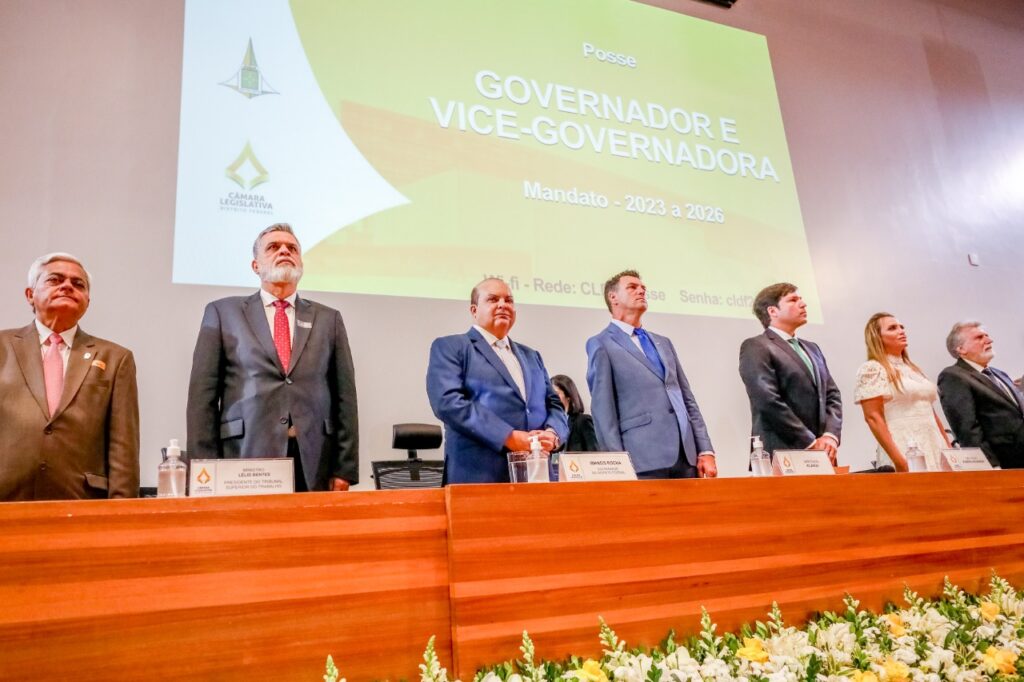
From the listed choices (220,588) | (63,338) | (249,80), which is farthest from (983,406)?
(63,338)

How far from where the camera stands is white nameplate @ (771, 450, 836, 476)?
5.34ft

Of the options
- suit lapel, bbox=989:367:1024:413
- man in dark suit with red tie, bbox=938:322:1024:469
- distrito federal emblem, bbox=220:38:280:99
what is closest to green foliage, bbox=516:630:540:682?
distrito federal emblem, bbox=220:38:280:99

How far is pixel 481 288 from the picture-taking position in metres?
2.46

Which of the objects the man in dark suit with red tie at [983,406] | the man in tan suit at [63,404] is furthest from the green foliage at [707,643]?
the man in dark suit with red tie at [983,406]

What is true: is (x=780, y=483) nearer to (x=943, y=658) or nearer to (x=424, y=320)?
(x=943, y=658)

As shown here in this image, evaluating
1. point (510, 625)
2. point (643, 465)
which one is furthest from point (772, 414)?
point (510, 625)

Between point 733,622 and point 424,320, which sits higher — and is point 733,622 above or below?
below

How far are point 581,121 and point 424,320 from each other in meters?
1.31

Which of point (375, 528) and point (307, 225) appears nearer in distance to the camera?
point (375, 528)

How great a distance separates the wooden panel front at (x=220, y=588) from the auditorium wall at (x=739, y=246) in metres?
1.92

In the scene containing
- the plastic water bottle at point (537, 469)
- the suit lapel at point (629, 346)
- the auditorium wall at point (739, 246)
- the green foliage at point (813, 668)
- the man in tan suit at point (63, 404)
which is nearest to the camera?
the green foliage at point (813, 668)

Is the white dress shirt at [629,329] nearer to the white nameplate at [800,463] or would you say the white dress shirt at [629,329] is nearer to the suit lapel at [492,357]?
the suit lapel at [492,357]

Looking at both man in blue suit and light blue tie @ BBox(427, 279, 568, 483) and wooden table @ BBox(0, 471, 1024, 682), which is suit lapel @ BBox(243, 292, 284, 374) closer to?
man in blue suit and light blue tie @ BBox(427, 279, 568, 483)

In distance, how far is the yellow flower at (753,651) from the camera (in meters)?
1.05
